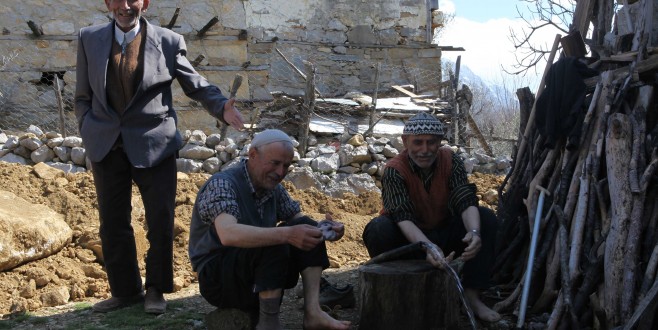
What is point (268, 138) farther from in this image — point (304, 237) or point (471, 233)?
point (471, 233)

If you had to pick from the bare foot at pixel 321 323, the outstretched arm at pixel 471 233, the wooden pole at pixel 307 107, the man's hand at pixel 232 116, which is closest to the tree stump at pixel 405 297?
the outstretched arm at pixel 471 233

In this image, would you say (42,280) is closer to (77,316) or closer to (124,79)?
(77,316)

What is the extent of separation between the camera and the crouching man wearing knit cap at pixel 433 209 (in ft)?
14.1

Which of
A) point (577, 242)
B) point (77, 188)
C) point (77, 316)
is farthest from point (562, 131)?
point (77, 188)

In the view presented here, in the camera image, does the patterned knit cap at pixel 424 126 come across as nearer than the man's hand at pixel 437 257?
No

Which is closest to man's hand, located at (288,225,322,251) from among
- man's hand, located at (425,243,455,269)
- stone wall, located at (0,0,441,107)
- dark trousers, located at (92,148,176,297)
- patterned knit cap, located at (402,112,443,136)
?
man's hand, located at (425,243,455,269)

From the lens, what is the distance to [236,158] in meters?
8.98

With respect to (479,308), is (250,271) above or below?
above

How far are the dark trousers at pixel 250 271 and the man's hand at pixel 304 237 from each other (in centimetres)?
15

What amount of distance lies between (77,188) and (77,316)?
2.90 m

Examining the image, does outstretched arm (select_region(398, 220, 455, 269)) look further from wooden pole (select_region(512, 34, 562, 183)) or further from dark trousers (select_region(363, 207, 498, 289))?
wooden pole (select_region(512, 34, 562, 183))

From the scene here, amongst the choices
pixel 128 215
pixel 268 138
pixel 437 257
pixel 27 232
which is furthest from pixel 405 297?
pixel 27 232

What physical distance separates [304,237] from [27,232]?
2872mm

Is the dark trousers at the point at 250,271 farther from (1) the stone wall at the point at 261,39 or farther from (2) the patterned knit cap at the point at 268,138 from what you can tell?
(1) the stone wall at the point at 261,39
